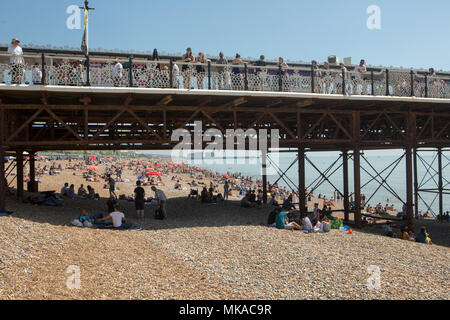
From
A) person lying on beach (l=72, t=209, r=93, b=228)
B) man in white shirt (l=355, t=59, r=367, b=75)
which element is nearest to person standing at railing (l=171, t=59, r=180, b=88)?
person lying on beach (l=72, t=209, r=93, b=228)

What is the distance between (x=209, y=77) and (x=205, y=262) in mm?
6658

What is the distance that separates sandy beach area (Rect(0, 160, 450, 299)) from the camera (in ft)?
23.7

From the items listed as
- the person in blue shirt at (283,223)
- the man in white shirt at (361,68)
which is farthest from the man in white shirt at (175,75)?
the man in white shirt at (361,68)

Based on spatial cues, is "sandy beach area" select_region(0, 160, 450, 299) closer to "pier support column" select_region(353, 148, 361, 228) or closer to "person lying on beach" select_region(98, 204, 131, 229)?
"person lying on beach" select_region(98, 204, 131, 229)

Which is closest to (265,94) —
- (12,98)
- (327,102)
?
(327,102)

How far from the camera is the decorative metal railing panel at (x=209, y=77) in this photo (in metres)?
12.0

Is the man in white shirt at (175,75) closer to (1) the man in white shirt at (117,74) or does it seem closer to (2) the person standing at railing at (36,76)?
(1) the man in white shirt at (117,74)

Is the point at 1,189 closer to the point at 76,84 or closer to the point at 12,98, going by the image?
the point at 12,98

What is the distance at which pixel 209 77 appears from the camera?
12992 millimetres

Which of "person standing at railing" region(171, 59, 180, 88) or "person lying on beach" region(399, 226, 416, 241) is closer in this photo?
"person standing at railing" region(171, 59, 180, 88)

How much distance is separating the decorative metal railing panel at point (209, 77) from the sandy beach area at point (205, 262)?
466 centimetres

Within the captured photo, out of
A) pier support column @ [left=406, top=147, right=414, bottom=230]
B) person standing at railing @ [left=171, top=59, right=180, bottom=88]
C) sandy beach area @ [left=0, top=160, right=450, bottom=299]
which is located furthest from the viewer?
pier support column @ [left=406, top=147, right=414, bottom=230]

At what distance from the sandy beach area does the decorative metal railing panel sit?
466 centimetres
